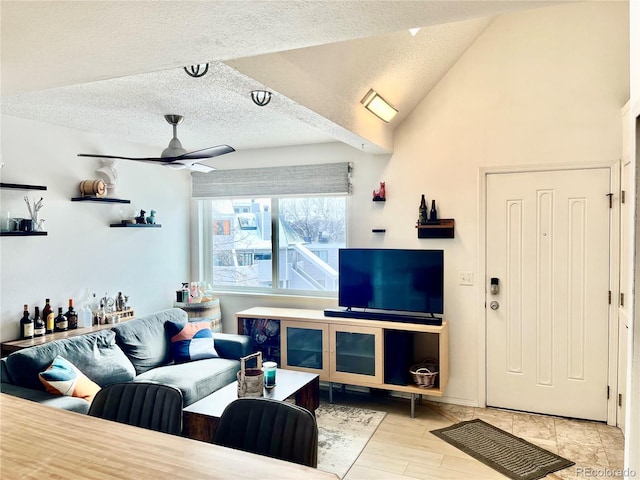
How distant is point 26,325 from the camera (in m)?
3.49

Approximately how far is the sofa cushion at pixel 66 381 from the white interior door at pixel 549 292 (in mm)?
3170

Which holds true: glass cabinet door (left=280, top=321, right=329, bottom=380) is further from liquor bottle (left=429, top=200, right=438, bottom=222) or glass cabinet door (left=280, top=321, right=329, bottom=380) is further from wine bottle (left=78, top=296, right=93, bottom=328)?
wine bottle (left=78, top=296, right=93, bottom=328)

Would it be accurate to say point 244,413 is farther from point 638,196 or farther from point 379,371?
point 379,371

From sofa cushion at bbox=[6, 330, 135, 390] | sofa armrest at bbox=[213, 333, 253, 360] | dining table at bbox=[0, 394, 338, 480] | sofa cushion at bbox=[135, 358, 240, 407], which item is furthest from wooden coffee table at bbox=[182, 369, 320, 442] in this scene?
dining table at bbox=[0, 394, 338, 480]

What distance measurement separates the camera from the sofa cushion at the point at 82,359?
3006 millimetres

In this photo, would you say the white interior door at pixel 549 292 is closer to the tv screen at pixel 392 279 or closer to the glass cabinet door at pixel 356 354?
the tv screen at pixel 392 279

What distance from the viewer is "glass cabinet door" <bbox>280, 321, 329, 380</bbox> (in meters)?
4.12

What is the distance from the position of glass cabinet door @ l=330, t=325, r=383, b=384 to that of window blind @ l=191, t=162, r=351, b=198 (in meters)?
1.39

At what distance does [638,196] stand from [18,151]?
13.5ft

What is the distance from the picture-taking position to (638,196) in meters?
1.67

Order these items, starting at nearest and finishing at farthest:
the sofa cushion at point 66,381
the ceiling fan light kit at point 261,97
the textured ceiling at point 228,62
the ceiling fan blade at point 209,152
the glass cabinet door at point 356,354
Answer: the textured ceiling at point 228,62, the ceiling fan light kit at point 261,97, the sofa cushion at point 66,381, the ceiling fan blade at point 209,152, the glass cabinet door at point 356,354

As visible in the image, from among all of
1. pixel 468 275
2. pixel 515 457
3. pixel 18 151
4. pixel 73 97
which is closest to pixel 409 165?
pixel 468 275

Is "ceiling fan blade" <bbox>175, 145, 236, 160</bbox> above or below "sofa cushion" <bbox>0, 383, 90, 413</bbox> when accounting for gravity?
above

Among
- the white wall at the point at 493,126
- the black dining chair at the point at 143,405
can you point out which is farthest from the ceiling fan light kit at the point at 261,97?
the white wall at the point at 493,126
